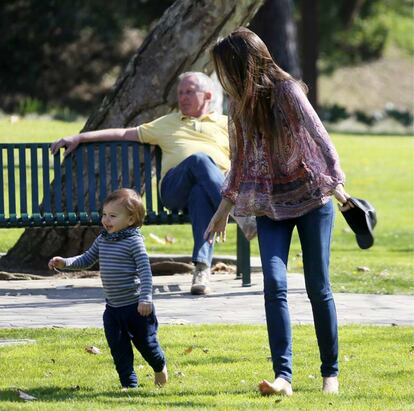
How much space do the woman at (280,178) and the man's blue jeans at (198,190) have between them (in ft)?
10.6

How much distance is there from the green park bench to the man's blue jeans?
0.27 metres

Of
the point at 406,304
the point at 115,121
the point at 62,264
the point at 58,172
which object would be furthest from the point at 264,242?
the point at 115,121

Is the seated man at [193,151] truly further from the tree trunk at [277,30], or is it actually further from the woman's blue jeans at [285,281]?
the tree trunk at [277,30]

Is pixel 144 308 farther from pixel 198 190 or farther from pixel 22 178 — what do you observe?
pixel 22 178

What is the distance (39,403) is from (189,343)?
5.49ft

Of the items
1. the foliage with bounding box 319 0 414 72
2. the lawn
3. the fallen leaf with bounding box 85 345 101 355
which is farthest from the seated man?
the foliage with bounding box 319 0 414 72

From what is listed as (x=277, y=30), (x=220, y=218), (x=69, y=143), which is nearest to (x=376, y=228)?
(x=69, y=143)

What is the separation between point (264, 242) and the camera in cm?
583

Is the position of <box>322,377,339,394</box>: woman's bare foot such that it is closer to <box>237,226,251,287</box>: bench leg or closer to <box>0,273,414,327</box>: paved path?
<box>0,273,414,327</box>: paved path

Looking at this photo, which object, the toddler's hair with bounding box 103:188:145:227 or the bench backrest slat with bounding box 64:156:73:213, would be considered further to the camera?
the bench backrest slat with bounding box 64:156:73:213

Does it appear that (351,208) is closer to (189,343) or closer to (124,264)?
(124,264)

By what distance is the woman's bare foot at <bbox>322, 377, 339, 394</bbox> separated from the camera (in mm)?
5828

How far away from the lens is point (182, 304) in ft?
28.4

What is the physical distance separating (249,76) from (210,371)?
5.09ft
